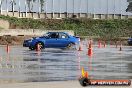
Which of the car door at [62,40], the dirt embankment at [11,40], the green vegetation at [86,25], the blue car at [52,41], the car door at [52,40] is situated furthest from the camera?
the green vegetation at [86,25]

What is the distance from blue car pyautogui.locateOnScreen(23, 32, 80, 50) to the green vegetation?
61.5 meters

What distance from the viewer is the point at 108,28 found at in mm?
115375

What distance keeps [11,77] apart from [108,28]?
9767 centimetres

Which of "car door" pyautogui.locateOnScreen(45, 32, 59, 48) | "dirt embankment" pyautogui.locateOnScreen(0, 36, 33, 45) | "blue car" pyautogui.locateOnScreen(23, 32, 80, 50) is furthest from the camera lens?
"dirt embankment" pyautogui.locateOnScreen(0, 36, 33, 45)

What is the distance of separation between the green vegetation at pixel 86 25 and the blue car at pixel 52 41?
61.5 metres

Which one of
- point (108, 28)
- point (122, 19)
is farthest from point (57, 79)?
point (122, 19)

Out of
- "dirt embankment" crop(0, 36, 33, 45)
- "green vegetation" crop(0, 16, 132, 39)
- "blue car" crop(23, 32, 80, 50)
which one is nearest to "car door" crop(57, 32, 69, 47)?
"blue car" crop(23, 32, 80, 50)

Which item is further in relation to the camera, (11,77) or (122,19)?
(122,19)

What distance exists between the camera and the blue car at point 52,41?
40.7 m

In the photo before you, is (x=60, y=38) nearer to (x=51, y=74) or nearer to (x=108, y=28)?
(x=51, y=74)

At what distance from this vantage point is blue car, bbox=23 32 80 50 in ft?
134

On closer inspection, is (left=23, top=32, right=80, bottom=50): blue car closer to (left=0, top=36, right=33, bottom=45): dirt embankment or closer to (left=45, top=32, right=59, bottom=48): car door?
(left=45, top=32, right=59, bottom=48): car door

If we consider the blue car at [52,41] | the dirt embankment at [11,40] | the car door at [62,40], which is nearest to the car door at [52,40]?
the blue car at [52,41]

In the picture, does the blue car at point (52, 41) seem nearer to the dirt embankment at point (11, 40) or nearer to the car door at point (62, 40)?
the car door at point (62, 40)
